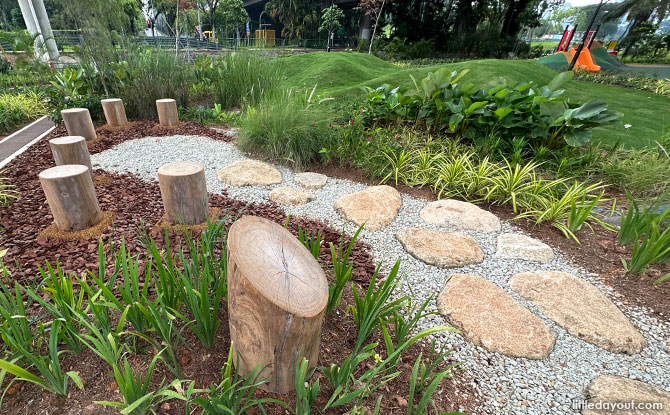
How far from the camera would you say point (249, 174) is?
3.17 metres

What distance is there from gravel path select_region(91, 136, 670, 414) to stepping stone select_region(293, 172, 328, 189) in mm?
193

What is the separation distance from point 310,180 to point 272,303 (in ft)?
7.77

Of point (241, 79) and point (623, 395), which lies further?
point (241, 79)

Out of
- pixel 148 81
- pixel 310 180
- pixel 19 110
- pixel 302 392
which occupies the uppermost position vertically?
pixel 148 81

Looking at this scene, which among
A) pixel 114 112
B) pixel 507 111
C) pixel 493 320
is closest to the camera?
pixel 493 320

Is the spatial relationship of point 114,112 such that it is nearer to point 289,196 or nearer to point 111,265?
point 289,196

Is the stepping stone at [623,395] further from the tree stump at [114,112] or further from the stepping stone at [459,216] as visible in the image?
the tree stump at [114,112]

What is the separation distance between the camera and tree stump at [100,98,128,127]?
14.2ft

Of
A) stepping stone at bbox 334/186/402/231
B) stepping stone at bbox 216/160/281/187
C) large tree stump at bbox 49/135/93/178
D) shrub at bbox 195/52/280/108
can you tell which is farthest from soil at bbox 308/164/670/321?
shrub at bbox 195/52/280/108

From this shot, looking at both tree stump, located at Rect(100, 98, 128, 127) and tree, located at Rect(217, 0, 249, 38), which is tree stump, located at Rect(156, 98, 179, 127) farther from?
tree, located at Rect(217, 0, 249, 38)

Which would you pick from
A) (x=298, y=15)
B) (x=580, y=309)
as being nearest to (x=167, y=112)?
(x=580, y=309)

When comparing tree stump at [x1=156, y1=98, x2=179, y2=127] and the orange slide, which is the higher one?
the orange slide

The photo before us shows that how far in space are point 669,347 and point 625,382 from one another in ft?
1.56

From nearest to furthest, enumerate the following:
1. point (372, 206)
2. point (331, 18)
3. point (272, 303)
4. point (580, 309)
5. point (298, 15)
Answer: point (272, 303)
point (580, 309)
point (372, 206)
point (331, 18)
point (298, 15)
